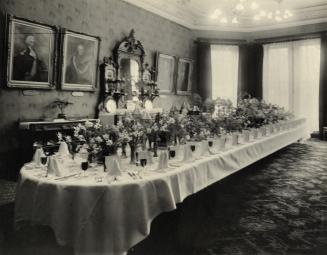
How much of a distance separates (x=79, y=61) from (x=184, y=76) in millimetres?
4508

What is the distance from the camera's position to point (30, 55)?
18.9 ft

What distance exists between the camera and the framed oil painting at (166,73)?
9.38 metres

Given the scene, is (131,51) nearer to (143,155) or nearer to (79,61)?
(79,61)

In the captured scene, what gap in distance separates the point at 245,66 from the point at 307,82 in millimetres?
2006

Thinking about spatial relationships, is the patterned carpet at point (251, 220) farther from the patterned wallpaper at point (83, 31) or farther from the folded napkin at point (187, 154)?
the patterned wallpaper at point (83, 31)

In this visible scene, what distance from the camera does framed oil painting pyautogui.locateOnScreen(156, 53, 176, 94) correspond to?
9377 mm

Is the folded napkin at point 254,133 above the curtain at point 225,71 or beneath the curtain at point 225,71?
beneath

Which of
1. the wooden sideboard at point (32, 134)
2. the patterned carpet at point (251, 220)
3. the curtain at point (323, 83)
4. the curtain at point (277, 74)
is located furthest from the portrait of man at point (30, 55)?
the curtain at point (323, 83)

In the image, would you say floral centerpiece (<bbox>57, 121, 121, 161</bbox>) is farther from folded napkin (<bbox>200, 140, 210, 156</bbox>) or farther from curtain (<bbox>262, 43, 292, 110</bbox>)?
curtain (<bbox>262, 43, 292, 110</bbox>)

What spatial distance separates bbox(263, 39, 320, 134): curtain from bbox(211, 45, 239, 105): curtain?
983 millimetres

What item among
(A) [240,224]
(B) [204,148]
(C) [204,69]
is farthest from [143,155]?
(C) [204,69]

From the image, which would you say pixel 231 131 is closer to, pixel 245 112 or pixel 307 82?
pixel 245 112

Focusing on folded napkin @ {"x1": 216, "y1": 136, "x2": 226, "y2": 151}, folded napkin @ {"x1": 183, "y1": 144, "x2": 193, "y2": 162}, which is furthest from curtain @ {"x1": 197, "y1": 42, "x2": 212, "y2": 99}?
folded napkin @ {"x1": 183, "y1": 144, "x2": 193, "y2": 162}

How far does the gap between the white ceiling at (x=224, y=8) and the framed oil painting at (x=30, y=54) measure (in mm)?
2835
